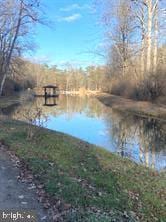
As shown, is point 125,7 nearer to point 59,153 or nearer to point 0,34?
point 0,34

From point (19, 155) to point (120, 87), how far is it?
46.1 meters

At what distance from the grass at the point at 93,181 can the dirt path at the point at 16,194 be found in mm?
368

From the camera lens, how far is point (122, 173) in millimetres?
9133

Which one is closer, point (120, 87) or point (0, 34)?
point (0, 34)

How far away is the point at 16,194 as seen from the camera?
686cm

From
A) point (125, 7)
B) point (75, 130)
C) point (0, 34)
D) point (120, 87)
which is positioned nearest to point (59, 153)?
point (75, 130)

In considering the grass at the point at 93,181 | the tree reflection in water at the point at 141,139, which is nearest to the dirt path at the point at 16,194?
the grass at the point at 93,181

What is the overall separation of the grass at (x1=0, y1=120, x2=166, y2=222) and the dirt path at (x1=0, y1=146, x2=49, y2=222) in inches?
14.5

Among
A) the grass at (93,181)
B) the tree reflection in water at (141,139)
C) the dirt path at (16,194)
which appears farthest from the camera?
the tree reflection in water at (141,139)

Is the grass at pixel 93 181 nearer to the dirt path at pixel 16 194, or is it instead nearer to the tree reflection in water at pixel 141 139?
the dirt path at pixel 16 194

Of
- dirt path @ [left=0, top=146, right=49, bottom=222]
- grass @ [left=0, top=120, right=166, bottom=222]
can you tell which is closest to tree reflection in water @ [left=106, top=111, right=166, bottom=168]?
grass @ [left=0, top=120, right=166, bottom=222]

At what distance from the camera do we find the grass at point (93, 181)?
21.3 feet

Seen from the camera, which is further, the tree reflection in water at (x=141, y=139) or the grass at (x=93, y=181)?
the tree reflection in water at (x=141, y=139)

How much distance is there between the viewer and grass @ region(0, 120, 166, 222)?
6.50 m
